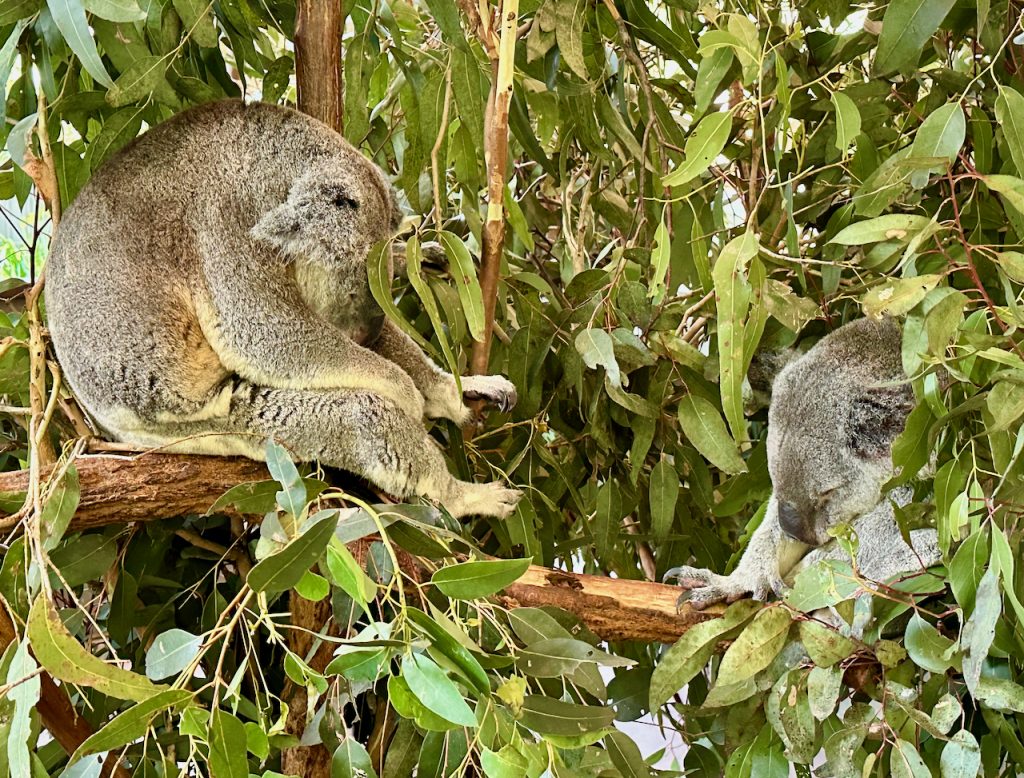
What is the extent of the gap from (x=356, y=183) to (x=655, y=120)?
23.8 inches

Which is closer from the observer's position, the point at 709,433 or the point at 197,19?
the point at 197,19

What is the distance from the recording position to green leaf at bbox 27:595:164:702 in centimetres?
115

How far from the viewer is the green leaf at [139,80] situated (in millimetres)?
1771

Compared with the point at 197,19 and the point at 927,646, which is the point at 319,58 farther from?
the point at 927,646

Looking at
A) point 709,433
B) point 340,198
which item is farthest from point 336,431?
point 709,433

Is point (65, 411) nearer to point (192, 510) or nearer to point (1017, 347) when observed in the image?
point (192, 510)

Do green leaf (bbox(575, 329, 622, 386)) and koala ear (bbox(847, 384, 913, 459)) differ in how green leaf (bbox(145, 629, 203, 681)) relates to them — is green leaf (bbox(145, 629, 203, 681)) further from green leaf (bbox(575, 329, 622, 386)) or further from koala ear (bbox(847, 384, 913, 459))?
koala ear (bbox(847, 384, 913, 459))

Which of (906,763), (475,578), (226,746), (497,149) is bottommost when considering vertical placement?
(906,763)

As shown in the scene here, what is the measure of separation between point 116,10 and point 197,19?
36cm

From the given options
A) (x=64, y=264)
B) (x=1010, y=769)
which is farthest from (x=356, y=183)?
(x=1010, y=769)

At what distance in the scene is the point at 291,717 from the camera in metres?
1.96

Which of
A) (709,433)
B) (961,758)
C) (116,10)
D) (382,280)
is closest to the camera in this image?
(116,10)

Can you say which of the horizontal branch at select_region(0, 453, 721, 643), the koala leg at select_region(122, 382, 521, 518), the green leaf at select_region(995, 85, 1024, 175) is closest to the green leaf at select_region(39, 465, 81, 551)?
the horizontal branch at select_region(0, 453, 721, 643)

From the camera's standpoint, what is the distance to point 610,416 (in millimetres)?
2213
